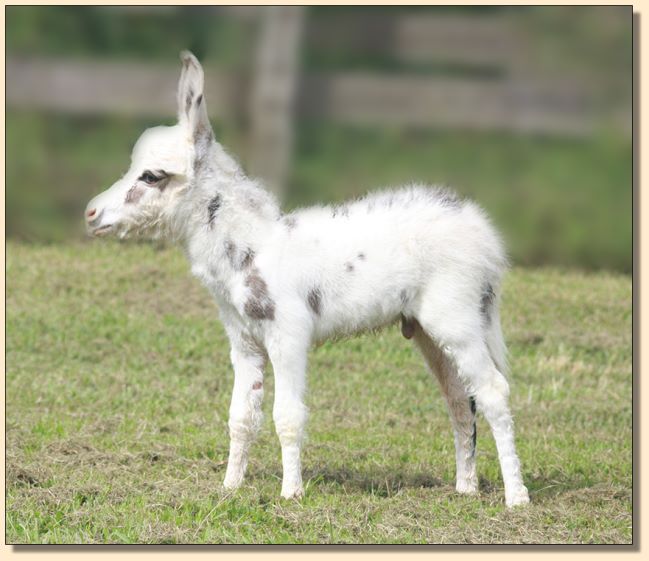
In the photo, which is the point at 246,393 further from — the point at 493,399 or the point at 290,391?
the point at 493,399

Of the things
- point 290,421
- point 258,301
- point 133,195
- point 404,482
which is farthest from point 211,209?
point 404,482

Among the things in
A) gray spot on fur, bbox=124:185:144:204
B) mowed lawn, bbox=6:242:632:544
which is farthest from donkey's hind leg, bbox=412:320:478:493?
gray spot on fur, bbox=124:185:144:204

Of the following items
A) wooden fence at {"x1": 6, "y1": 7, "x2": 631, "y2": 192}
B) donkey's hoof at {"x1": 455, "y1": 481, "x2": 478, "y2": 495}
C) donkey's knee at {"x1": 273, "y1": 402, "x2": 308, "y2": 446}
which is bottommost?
donkey's hoof at {"x1": 455, "y1": 481, "x2": 478, "y2": 495}

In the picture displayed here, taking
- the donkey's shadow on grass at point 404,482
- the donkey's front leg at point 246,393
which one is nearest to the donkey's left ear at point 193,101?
the donkey's front leg at point 246,393

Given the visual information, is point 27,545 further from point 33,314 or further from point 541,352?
point 541,352

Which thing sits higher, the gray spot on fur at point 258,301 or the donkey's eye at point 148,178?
the donkey's eye at point 148,178

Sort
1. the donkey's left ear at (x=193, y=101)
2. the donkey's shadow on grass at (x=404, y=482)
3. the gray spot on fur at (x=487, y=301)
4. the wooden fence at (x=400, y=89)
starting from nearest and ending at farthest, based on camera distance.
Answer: the donkey's left ear at (x=193, y=101) < the gray spot on fur at (x=487, y=301) < the donkey's shadow on grass at (x=404, y=482) < the wooden fence at (x=400, y=89)

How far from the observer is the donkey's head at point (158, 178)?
543 centimetres

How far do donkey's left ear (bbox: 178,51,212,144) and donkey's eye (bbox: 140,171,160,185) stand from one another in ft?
0.79

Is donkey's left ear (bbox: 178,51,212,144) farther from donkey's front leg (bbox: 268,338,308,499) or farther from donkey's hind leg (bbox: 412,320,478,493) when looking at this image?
donkey's hind leg (bbox: 412,320,478,493)

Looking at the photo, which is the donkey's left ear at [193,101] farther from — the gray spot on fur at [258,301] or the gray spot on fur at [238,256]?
the gray spot on fur at [258,301]

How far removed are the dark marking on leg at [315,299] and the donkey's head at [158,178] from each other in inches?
27.9

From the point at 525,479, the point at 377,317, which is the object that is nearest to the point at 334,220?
the point at 377,317

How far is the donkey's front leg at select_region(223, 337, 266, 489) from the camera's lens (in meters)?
5.71
